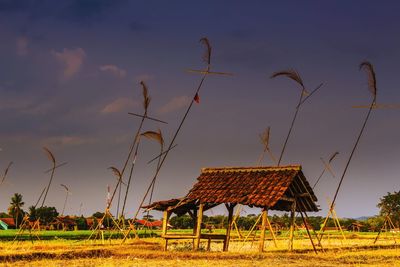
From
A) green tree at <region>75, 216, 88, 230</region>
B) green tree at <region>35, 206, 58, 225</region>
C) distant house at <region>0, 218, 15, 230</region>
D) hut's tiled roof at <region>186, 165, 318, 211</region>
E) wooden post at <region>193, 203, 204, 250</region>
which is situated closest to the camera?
hut's tiled roof at <region>186, 165, 318, 211</region>

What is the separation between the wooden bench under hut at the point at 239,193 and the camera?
2178cm

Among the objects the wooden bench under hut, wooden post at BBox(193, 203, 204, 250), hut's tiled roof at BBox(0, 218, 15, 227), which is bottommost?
wooden post at BBox(193, 203, 204, 250)

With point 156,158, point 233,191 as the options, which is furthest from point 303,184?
point 156,158

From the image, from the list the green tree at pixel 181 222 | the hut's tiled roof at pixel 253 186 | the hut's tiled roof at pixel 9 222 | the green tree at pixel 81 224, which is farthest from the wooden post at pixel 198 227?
the hut's tiled roof at pixel 9 222

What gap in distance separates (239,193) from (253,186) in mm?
697

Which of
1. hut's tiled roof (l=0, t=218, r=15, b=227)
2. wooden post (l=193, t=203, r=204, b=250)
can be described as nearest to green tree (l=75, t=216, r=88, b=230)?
hut's tiled roof (l=0, t=218, r=15, b=227)

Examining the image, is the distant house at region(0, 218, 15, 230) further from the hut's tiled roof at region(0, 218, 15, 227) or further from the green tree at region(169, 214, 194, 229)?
the green tree at region(169, 214, 194, 229)

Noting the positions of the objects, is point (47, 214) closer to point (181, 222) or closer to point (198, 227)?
point (181, 222)

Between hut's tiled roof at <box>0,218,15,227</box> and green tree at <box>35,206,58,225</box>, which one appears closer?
green tree at <box>35,206,58,225</box>

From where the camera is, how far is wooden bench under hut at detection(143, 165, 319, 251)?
21.8m

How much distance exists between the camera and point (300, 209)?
23.8m

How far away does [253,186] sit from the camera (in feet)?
74.2

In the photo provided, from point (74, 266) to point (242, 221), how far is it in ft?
244

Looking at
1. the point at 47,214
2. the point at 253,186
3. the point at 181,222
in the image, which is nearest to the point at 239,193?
the point at 253,186
